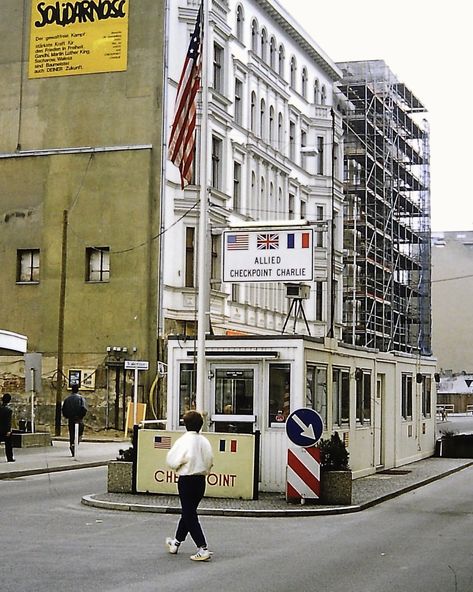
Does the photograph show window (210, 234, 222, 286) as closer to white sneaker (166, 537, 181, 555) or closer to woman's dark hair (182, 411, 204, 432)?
woman's dark hair (182, 411, 204, 432)

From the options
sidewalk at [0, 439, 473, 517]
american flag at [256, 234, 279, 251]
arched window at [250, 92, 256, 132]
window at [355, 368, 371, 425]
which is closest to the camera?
sidewalk at [0, 439, 473, 517]

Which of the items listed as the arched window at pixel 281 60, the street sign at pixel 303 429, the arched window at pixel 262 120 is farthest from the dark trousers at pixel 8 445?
the arched window at pixel 281 60

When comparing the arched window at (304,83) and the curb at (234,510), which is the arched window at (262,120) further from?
the curb at (234,510)

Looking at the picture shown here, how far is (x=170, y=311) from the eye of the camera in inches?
1670

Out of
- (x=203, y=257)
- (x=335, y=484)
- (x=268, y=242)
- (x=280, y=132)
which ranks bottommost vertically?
(x=335, y=484)

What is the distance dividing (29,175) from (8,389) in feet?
28.7

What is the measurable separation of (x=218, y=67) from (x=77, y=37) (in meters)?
6.06

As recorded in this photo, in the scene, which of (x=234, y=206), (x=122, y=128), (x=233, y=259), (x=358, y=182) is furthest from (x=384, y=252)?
(x=233, y=259)

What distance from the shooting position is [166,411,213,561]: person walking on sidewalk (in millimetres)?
11742

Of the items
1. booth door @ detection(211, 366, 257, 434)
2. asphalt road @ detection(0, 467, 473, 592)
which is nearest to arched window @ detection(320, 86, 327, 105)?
booth door @ detection(211, 366, 257, 434)

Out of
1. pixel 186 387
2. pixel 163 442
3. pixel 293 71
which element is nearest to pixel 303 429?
pixel 163 442

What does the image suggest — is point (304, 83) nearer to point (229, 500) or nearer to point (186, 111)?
point (186, 111)

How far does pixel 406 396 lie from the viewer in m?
28.6

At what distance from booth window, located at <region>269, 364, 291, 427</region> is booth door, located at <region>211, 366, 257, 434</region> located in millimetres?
301
